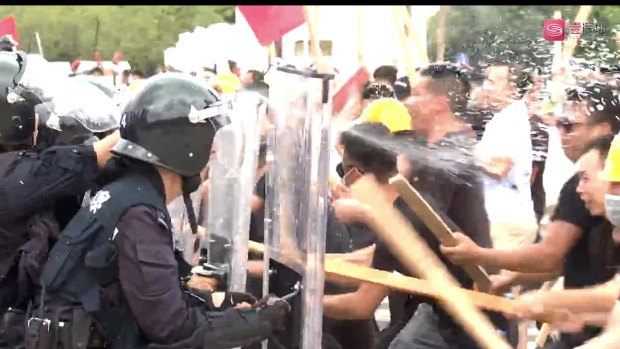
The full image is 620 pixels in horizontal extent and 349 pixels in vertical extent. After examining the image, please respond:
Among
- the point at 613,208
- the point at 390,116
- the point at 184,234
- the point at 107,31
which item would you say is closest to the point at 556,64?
the point at 613,208

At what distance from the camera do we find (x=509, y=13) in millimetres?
3213

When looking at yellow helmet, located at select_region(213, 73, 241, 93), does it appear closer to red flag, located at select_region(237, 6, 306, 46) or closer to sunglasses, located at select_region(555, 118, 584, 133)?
red flag, located at select_region(237, 6, 306, 46)

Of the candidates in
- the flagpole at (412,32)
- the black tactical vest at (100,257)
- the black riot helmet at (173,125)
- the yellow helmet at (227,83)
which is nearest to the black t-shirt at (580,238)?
the flagpole at (412,32)

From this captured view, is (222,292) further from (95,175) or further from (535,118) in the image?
(535,118)

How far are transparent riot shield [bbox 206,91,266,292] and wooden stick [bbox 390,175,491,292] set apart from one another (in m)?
0.53

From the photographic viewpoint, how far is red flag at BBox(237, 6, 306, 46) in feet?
17.3

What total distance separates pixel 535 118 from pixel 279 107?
44.8 inches

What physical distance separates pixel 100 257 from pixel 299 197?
2.03ft

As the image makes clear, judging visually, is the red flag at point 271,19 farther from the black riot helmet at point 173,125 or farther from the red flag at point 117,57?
the red flag at point 117,57

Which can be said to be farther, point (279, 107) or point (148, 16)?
point (148, 16)

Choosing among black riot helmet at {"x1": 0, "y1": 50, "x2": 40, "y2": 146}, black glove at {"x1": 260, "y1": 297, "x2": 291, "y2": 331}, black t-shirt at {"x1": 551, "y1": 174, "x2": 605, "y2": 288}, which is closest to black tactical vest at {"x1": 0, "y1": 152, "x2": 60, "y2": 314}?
black riot helmet at {"x1": 0, "y1": 50, "x2": 40, "y2": 146}

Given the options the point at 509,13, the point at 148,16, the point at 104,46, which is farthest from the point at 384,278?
the point at 104,46

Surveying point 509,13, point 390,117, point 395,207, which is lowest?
point 395,207

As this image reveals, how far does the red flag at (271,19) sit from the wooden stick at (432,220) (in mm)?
2068
